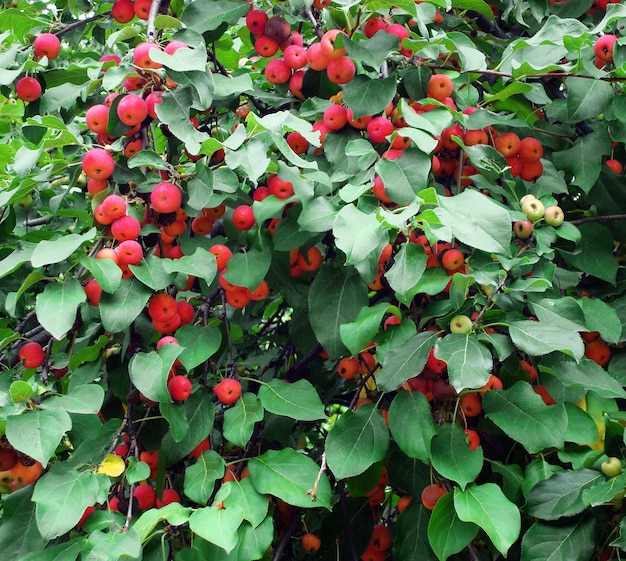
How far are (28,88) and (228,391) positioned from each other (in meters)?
0.77

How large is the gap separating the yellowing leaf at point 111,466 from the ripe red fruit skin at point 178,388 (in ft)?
0.48

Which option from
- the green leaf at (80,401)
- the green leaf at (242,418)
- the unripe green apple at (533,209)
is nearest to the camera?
the green leaf at (80,401)

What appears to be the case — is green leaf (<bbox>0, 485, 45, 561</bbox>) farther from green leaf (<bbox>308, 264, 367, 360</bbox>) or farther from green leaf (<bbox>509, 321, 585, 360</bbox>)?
green leaf (<bbox>509, 321, 585, 360</bbox>)

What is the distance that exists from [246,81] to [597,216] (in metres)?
0.82

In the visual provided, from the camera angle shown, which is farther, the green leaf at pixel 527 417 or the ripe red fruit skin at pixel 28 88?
the ripe red fruit skin at pixel 28 88

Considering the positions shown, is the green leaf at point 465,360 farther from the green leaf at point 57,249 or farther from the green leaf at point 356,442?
the green leaf at point 57,249

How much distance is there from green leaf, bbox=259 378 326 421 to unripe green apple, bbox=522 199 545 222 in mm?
539

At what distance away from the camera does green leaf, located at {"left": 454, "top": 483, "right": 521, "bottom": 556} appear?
3.76ft

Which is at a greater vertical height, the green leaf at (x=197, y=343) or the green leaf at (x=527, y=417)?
the green leaf at (x=197, y=343)

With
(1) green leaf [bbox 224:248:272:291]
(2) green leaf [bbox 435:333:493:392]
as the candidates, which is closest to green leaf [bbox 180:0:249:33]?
(1) green leaf [bbox 224:248:272:291]

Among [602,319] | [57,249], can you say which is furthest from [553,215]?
[57,249]

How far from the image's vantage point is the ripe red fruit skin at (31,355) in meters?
1.36

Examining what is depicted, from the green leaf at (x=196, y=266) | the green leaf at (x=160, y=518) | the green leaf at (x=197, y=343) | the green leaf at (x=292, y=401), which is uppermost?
the green leaf at (x=196, y=266)

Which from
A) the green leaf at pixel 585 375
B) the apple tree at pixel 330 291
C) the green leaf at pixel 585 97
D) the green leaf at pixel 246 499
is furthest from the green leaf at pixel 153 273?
the green leaf at pixel 585 97
